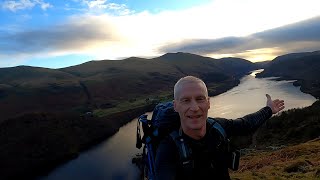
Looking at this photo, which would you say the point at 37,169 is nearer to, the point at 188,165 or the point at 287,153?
the point at 287,153

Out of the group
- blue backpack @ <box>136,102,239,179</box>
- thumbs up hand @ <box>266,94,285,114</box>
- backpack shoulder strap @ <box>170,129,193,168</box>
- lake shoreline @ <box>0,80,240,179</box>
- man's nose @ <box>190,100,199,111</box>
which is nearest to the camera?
backpack shoulder strap @ <box>170,129,193,168</box>

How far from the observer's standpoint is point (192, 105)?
174 inches

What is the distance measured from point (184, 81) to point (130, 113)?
447ft

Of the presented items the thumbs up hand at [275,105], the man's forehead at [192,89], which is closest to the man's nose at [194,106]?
the man's forehead at [192,89]

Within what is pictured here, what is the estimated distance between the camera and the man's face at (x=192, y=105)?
443 centimetres

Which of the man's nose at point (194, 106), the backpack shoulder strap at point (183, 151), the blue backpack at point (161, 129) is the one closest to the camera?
the backpack shoulder strap at point (183, 151)

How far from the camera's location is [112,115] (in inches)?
5428

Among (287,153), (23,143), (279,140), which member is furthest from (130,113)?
(287,153)

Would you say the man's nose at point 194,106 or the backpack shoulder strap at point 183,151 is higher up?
the man's nose at point 194,106

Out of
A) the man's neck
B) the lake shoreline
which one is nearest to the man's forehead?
the man's neck

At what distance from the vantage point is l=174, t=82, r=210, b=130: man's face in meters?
4.43

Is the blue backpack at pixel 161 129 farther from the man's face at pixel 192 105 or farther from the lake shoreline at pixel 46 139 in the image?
the lake shoreline at pixel 46 139

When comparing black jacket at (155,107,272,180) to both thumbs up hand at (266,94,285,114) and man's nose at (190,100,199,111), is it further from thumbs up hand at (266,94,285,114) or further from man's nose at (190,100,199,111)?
thumbs up hand at (266,94,285,114)

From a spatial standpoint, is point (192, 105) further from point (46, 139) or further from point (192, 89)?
point (46, 139)
